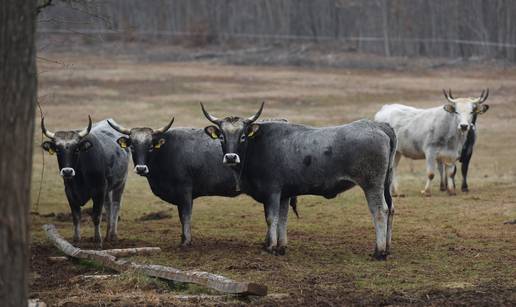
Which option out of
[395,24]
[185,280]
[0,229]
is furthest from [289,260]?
[395,24]

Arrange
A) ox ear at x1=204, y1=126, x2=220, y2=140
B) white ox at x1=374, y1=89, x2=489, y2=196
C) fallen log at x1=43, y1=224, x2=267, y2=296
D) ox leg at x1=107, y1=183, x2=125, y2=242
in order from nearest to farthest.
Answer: fallen log at x1=43, y1=224, x2=267, y2=296 → ox ear at x1=204, y1=126, x2=220, y2=140 → ox leg at x1=107, y1=183, x2=125, y2=242 → white ox at x1=374, y1=89, x2=489, y2=196

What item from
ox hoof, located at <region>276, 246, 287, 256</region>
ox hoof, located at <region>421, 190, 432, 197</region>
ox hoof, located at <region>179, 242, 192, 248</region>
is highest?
ox hoof, located at <region>276, 246, 287, 256</region>

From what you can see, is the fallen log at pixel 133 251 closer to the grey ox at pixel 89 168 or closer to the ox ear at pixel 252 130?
the grey ox at pixel 89 168

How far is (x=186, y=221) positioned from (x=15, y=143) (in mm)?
7348

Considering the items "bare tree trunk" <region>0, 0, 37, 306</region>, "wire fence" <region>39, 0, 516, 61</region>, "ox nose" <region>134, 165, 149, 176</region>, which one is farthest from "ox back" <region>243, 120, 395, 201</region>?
"wire fence" <region>39, 0, 516, 61</region>

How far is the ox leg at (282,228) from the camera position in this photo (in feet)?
45.8

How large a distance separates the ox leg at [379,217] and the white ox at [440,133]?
728cm

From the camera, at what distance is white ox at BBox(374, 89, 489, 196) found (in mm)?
20641

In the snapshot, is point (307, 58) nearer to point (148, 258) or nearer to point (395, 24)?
point (395, 24)

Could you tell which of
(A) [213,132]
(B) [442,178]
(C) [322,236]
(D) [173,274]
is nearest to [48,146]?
(A) [213,132]

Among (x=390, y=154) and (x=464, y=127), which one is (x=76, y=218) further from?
(x=464, y=127)

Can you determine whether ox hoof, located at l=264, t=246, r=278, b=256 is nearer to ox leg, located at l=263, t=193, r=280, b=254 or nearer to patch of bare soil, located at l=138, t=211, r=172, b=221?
ox leg, located at l=263, t=193, r=280, b=254

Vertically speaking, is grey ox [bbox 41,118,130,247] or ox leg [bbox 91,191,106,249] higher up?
grey ox [bbox 41,118,130,247]

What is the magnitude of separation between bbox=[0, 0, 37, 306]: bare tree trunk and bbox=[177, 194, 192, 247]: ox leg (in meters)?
7.10
